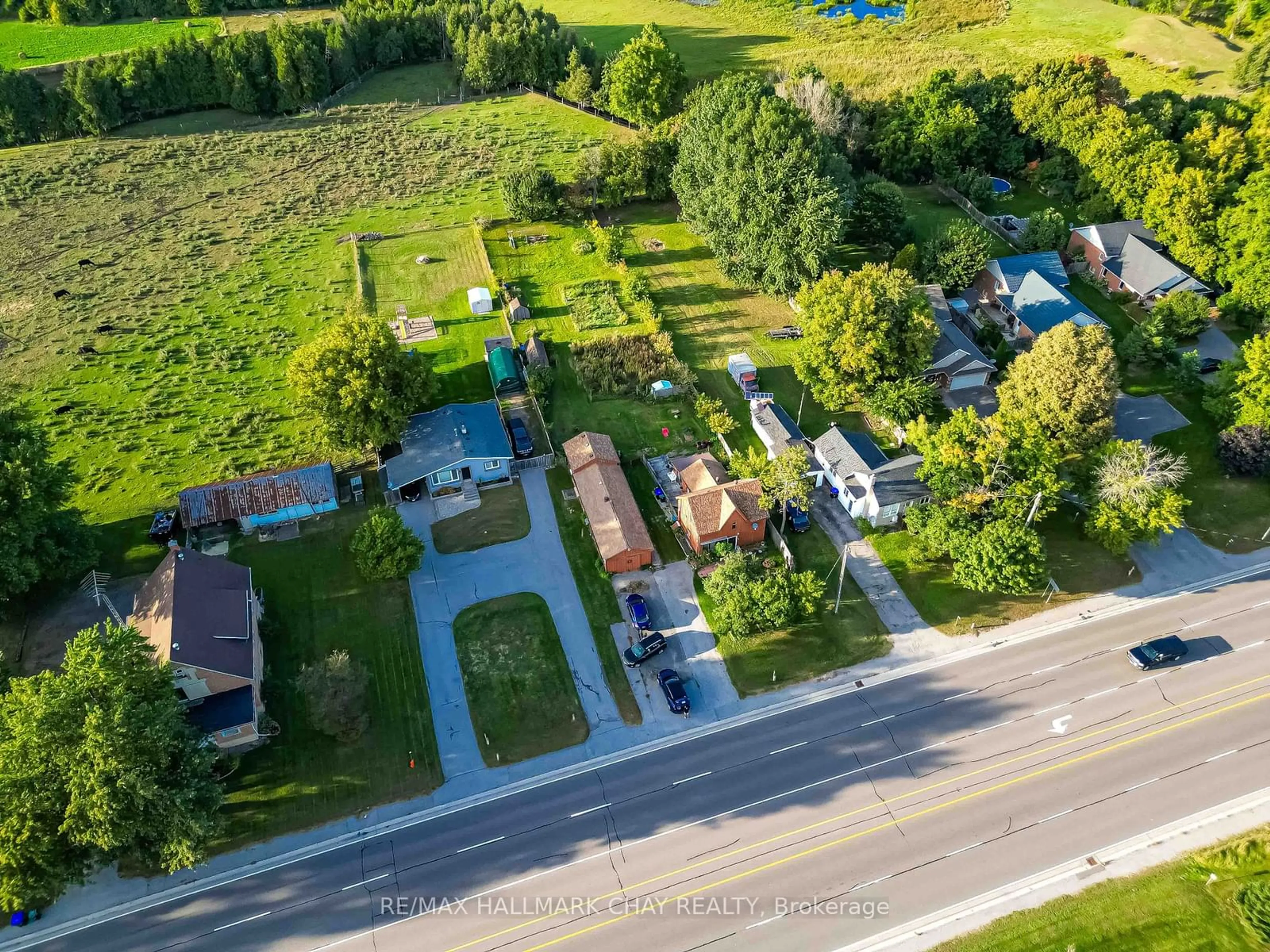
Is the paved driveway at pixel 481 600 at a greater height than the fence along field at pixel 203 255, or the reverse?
the fence along field at pixel 203 255

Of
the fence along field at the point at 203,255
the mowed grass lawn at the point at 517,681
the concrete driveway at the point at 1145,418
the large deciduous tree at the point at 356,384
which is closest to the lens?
the mowed grass lawn at the point at 517,681

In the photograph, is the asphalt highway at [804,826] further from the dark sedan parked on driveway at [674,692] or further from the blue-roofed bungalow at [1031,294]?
the blue-roofed bungalow at [1031,294]

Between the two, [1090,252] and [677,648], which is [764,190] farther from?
[677,648]

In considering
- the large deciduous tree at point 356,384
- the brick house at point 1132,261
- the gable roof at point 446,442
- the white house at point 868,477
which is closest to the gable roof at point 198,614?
the gable roof at point 446,442

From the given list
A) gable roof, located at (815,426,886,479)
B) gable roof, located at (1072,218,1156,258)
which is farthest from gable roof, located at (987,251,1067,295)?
gable roof, located at (815,426,886,479)

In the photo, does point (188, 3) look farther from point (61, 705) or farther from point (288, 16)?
point (61, 705)

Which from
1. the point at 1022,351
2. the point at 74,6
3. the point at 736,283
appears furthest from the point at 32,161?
the point at 1022,351

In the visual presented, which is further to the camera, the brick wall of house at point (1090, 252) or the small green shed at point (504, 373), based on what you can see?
the brick wall of house at point (1090, 252)
